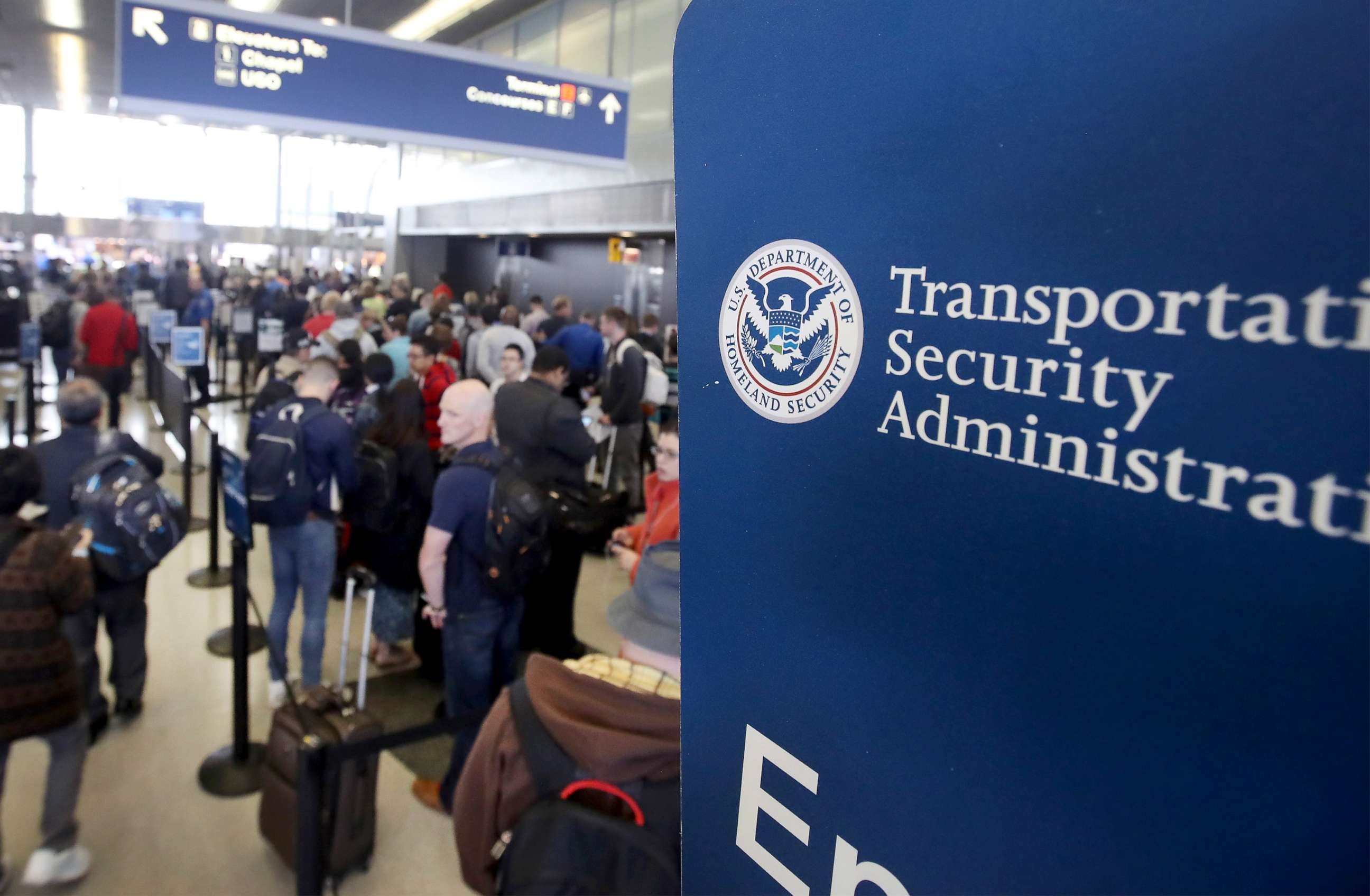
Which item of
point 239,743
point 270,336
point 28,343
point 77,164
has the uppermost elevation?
point 77,164

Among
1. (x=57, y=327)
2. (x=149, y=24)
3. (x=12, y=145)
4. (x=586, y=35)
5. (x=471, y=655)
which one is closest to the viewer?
(x=471, y=655)

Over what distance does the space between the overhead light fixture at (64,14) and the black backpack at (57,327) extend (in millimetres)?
3230

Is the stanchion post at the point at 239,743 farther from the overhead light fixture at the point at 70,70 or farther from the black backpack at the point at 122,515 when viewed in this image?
the overhead light fixture at the point at 70,70

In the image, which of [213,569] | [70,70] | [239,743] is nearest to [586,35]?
[213,569]

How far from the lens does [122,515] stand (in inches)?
138

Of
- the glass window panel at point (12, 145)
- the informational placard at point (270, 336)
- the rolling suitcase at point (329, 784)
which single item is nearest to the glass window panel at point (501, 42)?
the informational placard at point (270, 336)

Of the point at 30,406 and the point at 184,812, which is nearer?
the point at 184,812

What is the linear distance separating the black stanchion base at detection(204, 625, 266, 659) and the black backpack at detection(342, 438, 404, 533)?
3.23ft

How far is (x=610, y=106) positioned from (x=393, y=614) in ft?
14.7

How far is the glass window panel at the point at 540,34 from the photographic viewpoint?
11703 mm

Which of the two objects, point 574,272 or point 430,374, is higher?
point 574,272

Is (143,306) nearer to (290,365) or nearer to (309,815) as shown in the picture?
(290,365)

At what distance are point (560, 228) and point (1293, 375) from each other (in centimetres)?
1266

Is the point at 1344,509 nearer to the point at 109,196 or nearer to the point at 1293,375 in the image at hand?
the point at 1293,375
